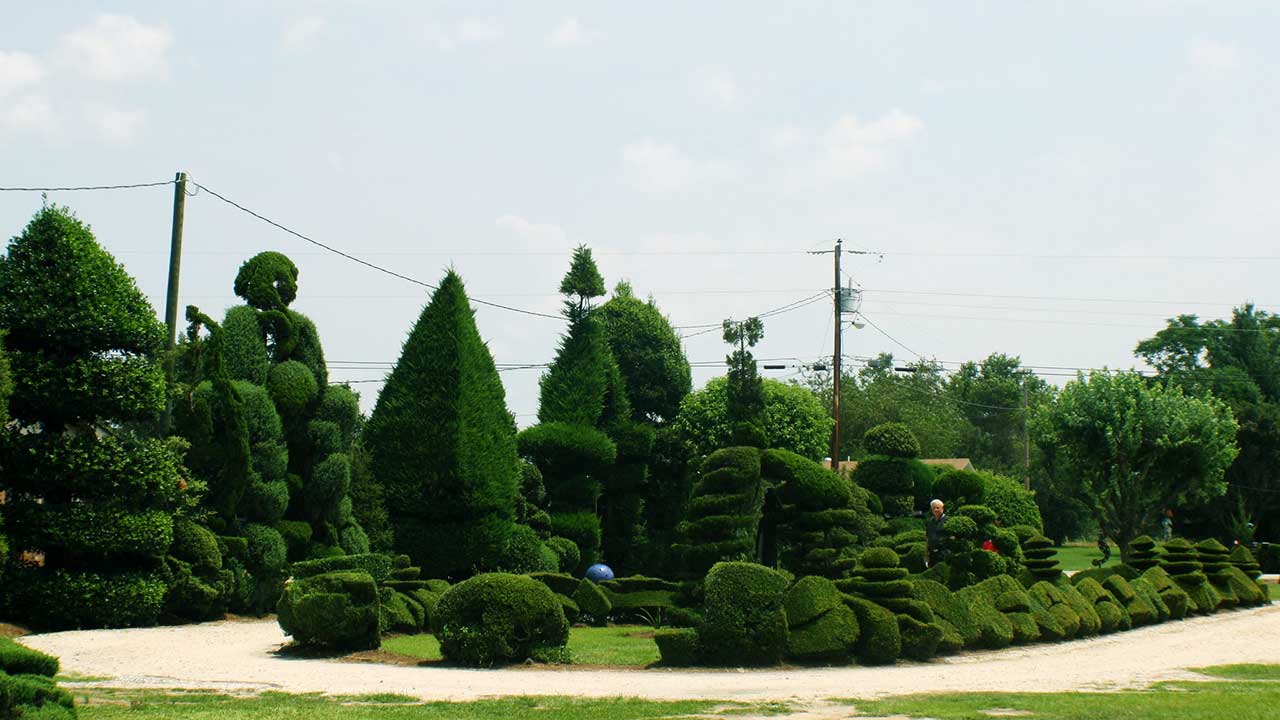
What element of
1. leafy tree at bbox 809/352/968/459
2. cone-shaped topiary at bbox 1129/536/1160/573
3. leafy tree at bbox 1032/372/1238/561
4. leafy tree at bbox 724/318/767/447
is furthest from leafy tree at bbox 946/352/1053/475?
leafy tree at bbox 724/318/767/447

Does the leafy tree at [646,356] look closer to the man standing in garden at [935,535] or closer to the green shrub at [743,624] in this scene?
the man standing in garden at [935,535]

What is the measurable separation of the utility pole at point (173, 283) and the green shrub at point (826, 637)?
36.8ft

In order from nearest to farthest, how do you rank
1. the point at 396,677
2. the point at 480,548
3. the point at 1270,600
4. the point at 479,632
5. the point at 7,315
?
the point at 396,677 < the point at 479,632 < the point at 7,315 < the point at 480,548 < the point at 1270,600

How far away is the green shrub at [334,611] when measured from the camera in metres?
14.3

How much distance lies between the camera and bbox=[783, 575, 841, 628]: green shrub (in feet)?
45.4

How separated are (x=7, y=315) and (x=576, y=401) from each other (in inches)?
537

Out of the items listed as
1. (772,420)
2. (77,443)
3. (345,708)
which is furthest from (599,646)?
(772,420)

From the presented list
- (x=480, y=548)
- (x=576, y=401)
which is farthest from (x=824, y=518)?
(x=576, y=401)

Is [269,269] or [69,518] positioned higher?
[269,269]

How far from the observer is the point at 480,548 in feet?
68.2

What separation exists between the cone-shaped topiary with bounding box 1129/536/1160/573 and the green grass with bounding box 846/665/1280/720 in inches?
514

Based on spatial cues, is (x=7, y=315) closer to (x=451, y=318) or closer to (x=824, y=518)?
(x=451, y=318)

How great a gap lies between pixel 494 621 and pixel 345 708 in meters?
3.46

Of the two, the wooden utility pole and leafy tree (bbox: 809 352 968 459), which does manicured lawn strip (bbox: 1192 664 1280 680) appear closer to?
the wooden utility pole
